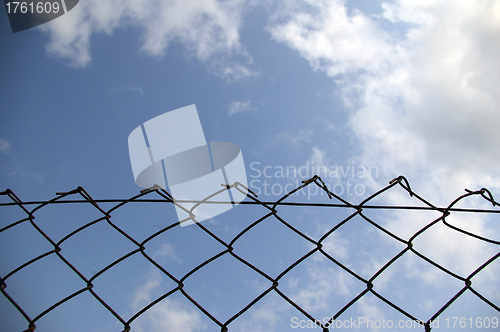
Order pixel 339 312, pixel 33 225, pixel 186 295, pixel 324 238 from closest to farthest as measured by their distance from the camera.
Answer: pixel 339 312
pixel 186 295
pixel 324 238
pixel 33 225

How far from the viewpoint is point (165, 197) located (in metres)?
1.35

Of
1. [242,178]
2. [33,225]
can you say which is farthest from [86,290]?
[242,178]

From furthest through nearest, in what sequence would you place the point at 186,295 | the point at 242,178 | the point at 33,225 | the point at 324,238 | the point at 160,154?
the point at 160,154
the point at 242,178
the point at 33,225
the point at 324,238
the point at 186,295

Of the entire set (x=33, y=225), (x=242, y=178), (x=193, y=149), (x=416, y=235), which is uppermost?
(x=33, y=225)

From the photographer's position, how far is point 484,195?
134cm

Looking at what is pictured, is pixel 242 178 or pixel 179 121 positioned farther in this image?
pixel 179 121

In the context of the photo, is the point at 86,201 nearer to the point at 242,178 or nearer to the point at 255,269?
the point at 255,269

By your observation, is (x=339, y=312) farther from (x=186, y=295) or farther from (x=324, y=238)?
(x=186, y=295)

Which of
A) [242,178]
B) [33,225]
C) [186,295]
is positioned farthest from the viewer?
[242,178]

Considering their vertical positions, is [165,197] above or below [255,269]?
above

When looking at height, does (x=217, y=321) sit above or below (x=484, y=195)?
below

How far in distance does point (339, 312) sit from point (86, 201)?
50.0 inches

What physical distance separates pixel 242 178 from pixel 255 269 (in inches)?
130

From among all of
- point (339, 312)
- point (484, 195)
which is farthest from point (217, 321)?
point (484, 195)
